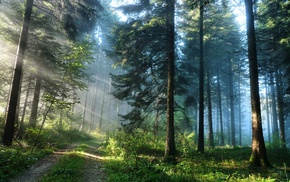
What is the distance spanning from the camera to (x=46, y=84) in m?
17.0

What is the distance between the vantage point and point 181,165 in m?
9.38

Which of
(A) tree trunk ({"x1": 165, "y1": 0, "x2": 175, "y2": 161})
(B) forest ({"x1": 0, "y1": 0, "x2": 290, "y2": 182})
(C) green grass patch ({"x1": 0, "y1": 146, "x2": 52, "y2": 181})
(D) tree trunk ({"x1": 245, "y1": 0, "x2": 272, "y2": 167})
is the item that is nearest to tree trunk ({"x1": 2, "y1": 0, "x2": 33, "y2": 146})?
(B) forest ({"x1": 0, "y1": 0, "x2": 290, "y2": 182})

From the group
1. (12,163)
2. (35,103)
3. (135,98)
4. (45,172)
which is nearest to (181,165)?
(45,172)

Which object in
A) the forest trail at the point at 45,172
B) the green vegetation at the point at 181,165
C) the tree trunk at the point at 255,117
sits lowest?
the forest trail at the point at 45,172

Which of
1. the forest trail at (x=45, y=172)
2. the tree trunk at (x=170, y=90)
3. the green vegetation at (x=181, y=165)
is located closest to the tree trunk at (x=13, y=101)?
the forest trail at (x=45, y=172)

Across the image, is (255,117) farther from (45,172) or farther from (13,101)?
(13,101)

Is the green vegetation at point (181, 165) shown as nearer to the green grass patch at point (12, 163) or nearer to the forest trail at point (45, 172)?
the forest trail at point (45, 172)

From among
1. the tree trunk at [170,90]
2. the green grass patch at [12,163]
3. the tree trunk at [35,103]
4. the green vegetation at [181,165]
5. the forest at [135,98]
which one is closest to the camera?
the green grass patch at [12,163]

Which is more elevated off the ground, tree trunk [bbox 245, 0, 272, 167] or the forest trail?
tree trunk [bbox 245, 0, 272, 167]

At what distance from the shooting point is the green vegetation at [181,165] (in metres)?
7.16

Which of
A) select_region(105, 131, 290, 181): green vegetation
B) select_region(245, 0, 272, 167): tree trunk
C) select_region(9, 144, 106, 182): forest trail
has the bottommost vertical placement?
select_region(9, 144, 106, 182): forest trail

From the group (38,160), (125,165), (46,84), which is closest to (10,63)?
(46,84)

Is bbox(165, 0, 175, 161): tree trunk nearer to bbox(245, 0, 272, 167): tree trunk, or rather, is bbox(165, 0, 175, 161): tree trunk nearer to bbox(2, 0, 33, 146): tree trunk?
bbox(245, 0, 272, 167): tree trunk

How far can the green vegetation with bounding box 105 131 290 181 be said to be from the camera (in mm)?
7164
